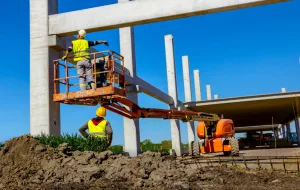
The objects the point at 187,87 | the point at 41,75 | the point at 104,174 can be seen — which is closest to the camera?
the point at 104,174

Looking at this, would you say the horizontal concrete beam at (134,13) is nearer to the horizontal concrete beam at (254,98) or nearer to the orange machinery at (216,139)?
the orange machinery at (216,139)

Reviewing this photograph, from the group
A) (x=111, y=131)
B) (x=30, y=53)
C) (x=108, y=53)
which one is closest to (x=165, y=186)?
(x=111, y=131)

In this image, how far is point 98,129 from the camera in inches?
403

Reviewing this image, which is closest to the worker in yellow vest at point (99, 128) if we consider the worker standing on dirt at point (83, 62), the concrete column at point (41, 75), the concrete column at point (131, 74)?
the worker standing on dirt at point (83, 62)

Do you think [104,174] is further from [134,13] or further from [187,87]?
[187,87]

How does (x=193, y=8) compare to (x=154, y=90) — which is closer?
A: (x=193, y=8)

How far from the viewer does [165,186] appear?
266 inches

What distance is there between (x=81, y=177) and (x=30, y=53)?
22.4 ft

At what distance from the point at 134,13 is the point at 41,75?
3960mm

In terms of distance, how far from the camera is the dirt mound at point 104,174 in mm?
6916

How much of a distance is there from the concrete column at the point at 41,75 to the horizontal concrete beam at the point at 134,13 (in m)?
0.39

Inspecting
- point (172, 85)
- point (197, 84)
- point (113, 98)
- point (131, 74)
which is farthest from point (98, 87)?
point (197, 84)

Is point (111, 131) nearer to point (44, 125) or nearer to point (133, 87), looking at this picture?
point (44, 125)

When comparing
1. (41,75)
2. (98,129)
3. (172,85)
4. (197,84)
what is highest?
(197,84)
